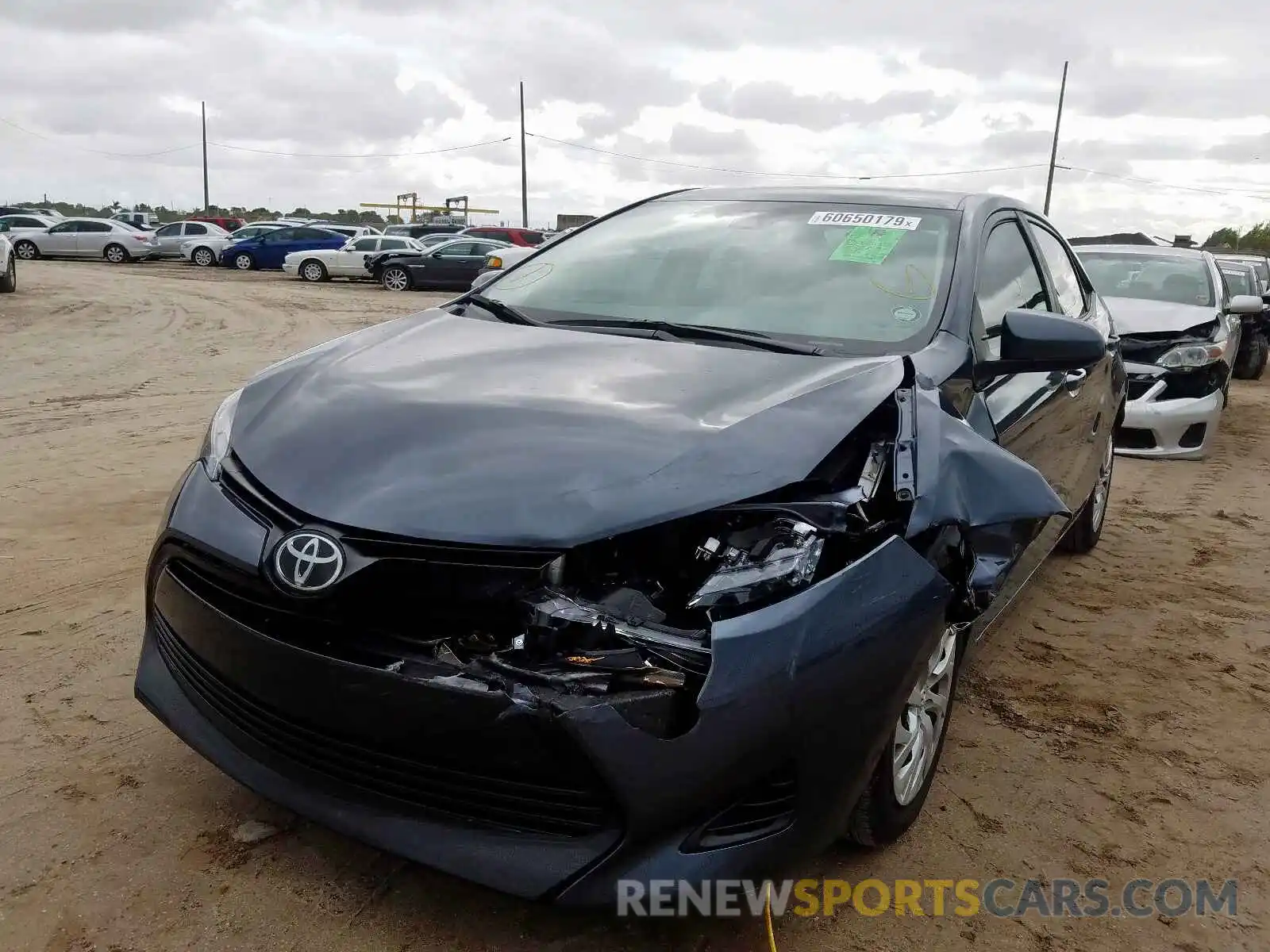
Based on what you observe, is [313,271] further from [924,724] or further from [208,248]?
[924,724]

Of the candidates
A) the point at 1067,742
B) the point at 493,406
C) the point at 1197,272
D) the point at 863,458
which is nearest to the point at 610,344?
the point at 493,406

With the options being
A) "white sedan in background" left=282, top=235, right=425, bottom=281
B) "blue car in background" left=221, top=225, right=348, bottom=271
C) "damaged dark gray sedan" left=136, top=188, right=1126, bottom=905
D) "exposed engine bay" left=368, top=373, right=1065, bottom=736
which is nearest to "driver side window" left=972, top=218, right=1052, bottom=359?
"damaged dark gray sedan" left=136, top=188, right=1126, bottom=905

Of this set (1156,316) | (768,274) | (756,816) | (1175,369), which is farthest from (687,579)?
(1156,316)

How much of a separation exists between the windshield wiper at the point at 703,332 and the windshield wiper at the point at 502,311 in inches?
3.0

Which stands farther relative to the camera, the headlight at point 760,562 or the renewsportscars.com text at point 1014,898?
the renewsportscars.com text at point 1014,898

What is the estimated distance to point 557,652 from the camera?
6.14ft

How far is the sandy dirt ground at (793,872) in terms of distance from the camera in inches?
83.7

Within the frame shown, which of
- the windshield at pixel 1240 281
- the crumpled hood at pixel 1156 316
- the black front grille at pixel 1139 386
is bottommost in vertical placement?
the black front grille at pixel 1139 386

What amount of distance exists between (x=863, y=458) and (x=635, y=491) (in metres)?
0.57

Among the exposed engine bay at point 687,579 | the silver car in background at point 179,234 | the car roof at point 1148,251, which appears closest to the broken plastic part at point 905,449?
the exposed engine bay at point 687,579

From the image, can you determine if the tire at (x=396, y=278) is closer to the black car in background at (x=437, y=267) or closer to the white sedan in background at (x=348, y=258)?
the black car in background at (x=437, y=267)

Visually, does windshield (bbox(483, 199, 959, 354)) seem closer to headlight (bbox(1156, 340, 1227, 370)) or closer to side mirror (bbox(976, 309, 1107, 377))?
side mirror (bbox(976, 309, 1107, 377))

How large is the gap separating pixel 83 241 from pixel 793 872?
32005 millimetres

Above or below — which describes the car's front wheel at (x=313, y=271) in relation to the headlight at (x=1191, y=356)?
above
